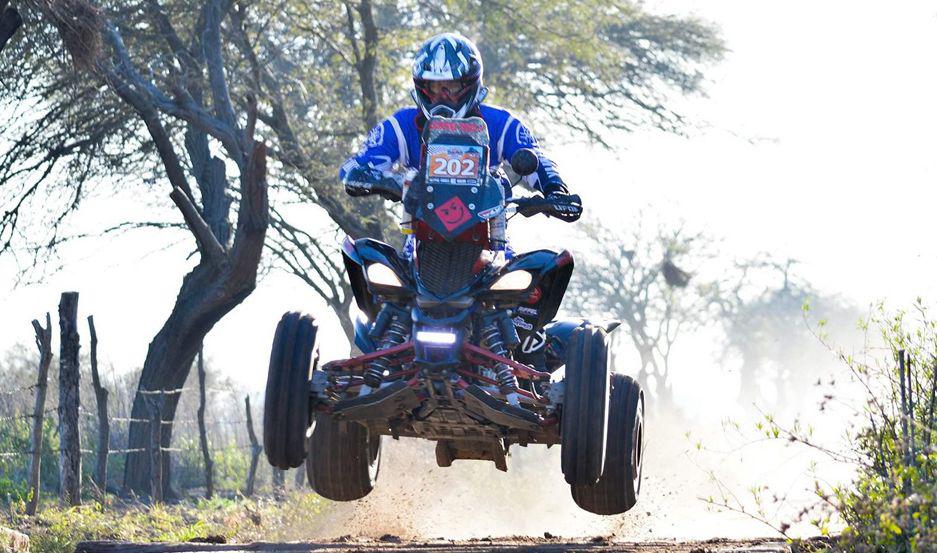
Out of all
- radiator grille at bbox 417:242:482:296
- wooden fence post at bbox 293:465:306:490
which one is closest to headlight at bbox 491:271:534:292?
radiator grille at bbox 417:242:482:296

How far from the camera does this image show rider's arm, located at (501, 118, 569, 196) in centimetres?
832

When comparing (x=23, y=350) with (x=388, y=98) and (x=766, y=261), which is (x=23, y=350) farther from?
(x=766, y=261)

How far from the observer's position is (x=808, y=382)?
71.1 m

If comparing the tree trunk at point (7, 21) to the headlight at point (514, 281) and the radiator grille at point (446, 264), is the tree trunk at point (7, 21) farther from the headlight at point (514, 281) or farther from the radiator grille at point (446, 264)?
the headlight at point (514, 281)

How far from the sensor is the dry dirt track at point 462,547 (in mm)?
8188

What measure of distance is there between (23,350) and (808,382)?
44739mm

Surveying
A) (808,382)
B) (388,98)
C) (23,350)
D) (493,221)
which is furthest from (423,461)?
(808,382)

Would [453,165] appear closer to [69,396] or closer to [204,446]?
[69,396]

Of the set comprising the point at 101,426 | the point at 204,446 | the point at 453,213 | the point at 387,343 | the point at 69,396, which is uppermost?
the point at 453,213

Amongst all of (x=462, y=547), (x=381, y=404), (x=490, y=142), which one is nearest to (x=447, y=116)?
(x=490, y=142)

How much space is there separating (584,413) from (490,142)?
2041 millimetres

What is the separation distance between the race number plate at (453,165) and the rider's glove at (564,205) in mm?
655

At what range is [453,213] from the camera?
762cm

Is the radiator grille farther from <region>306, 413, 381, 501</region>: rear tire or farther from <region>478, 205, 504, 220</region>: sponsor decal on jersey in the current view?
<region>306, 413, 381, 501</region>: rear tire
